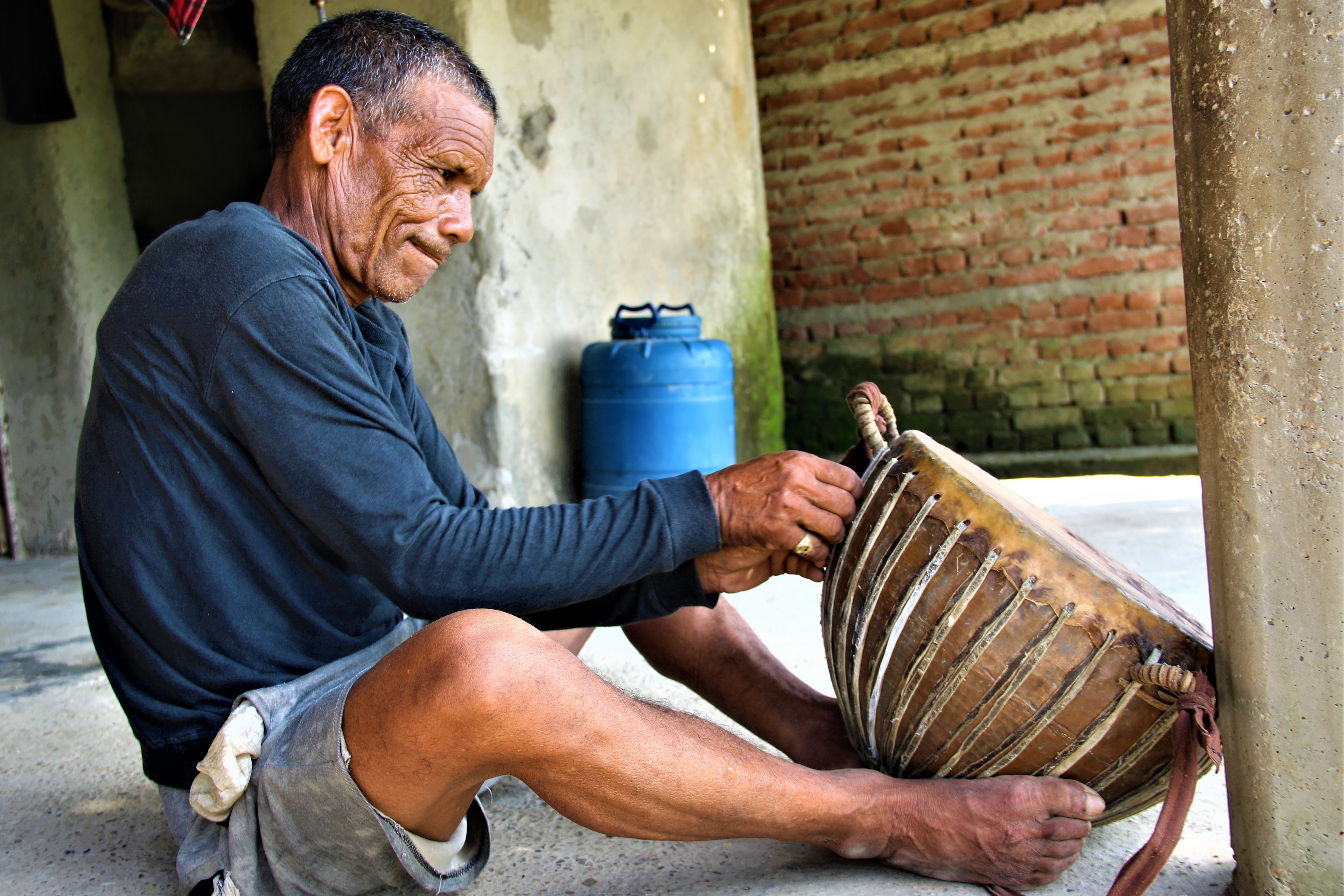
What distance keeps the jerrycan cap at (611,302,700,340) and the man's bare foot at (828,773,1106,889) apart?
9.94ft

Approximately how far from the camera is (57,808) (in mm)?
1823

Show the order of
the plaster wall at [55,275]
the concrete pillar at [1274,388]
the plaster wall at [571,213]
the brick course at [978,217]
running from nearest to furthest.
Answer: the concrete pillar at [1274,388] → the plaster wall at [571,213] → the plaster wall at [55,275] → the brick course at [978,217]

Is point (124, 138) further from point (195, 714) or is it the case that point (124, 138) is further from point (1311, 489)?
point (1311, 489)

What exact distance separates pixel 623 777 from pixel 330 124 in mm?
952

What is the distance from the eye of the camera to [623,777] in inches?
45.9

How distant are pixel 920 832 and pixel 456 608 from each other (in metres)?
0.65

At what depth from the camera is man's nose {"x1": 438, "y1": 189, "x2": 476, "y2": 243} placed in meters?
1.48

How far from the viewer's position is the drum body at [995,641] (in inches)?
48.1

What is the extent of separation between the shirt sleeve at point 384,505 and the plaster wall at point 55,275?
3724mm

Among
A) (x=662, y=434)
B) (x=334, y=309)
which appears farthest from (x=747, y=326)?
(x=334, y=309)

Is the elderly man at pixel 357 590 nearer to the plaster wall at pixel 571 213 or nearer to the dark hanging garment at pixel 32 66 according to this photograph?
the plaster wall at pixel 571 213

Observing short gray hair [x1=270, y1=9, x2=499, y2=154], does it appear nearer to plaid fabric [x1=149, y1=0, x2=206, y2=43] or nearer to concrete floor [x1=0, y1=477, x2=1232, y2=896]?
concrete floor [x1=0, y1=477, x2=1232, y2=896]

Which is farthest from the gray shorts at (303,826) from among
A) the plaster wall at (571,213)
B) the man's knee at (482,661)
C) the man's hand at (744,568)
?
the plaster wall at (571,213)

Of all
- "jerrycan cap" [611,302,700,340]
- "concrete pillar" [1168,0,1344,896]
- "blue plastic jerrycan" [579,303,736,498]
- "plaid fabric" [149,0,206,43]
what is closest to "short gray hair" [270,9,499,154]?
"concrete pillar" [1168,0,1344,896]
